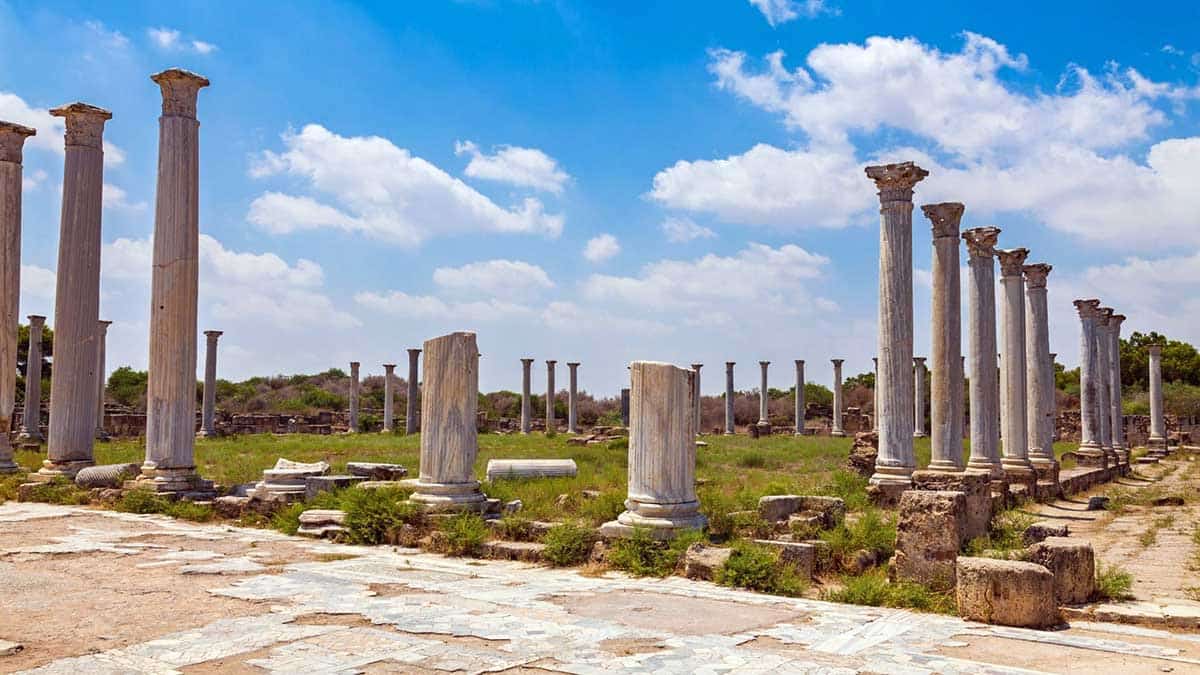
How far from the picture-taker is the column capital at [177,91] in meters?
14.4

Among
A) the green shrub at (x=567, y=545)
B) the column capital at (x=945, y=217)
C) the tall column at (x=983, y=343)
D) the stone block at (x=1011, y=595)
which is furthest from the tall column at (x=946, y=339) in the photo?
the stone block at (x=1011, y=595)

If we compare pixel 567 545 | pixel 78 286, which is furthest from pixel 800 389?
pixel 567 545

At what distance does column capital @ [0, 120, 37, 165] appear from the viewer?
1695 centimetres

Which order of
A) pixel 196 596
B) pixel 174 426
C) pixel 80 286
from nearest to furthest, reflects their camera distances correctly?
pixel 196 596 < pixel 174 426 < pixel 80 286

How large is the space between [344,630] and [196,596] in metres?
1.90

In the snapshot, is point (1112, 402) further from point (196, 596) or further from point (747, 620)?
point (196, 596)

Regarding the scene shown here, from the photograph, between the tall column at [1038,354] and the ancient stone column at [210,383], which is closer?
the tall column at [1038,354]

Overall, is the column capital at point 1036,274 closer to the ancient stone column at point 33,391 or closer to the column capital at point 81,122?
the column capital at point 81,122

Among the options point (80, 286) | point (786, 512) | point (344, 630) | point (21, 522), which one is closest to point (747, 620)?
point (344, 630)

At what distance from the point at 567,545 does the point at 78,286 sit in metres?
11.0

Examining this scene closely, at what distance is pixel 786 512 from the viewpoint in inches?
458

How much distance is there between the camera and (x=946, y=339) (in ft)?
53.0

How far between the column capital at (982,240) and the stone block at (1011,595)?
1163cm

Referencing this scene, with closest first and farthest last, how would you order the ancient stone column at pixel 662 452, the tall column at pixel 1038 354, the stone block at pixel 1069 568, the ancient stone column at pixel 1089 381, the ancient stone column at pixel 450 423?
1. the stone block at pixel 1069 568
2. the ancient stone column at pixel 662 452
3. the ancient stone column at pixel 450 423
4. the tall column at pixel 1038 354
5. the ancient stone column at pixel 1089 381
